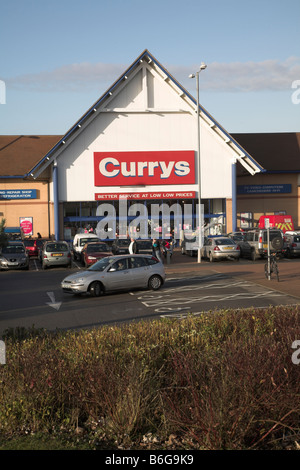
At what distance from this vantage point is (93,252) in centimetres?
3159

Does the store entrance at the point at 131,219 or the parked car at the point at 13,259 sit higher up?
the store entrance at the point at 131,219

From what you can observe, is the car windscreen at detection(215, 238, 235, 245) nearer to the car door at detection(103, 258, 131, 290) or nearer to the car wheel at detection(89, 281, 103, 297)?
the car door at detection(103, 258, 131, 290)

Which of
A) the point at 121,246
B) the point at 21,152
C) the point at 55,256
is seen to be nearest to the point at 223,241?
the point at 121,246

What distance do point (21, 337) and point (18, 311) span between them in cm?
696

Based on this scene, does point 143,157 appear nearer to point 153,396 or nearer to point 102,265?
point 102,265

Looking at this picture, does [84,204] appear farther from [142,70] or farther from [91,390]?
[91,390]

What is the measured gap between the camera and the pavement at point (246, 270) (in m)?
20.8

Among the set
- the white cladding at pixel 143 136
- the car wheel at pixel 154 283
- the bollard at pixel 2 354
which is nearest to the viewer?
the bollard at pixel 2 354

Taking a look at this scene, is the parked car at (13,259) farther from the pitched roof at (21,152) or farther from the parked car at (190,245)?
the pitched roof at (21,152)

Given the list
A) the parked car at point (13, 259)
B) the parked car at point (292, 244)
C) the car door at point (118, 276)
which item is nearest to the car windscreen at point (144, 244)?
the parked car at point (13, 259)

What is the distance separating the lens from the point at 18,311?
16.6 meters

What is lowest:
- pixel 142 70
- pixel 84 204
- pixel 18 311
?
pixel 18 311

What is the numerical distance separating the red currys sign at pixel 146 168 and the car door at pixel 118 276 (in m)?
23.3
